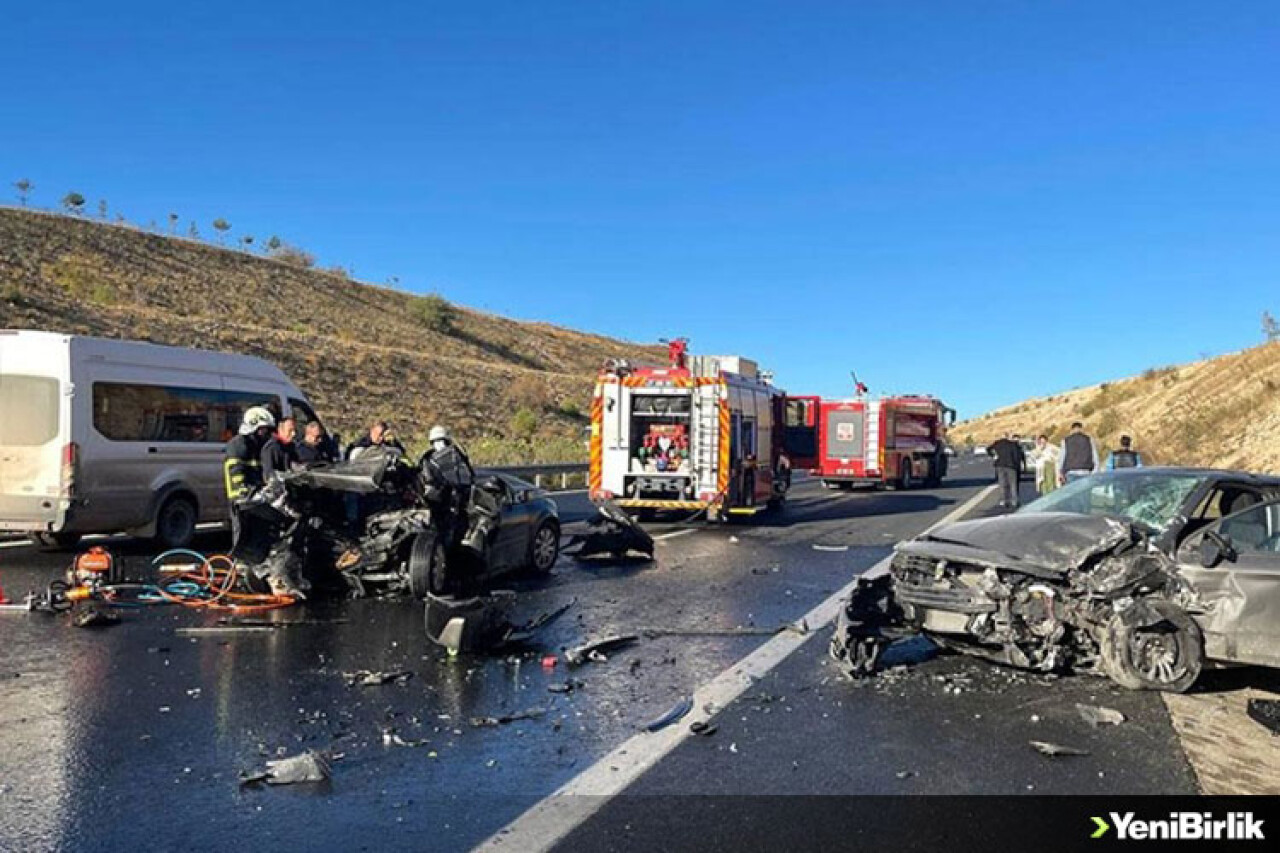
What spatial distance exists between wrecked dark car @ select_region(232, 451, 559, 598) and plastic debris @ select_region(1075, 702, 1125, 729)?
534 cm

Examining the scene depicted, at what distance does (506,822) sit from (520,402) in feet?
159

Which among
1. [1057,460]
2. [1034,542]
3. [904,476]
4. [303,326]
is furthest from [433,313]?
[1034,542]

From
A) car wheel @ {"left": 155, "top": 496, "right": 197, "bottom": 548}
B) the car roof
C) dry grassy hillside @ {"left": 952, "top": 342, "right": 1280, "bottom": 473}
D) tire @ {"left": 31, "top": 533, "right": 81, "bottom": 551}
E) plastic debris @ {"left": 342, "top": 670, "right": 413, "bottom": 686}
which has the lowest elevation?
plastic debris @ {"left": 342, "top": 670, "right": 413, "bottom": 686}

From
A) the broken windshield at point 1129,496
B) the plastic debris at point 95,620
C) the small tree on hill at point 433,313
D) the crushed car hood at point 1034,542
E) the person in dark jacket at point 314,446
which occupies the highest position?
the small tree on hill at point 433,313

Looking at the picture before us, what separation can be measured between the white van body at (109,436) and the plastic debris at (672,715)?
7.87 m

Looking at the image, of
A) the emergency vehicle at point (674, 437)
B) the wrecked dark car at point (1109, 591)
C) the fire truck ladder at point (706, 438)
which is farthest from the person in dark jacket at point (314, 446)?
the wrecked dark car at point (1109, 591)

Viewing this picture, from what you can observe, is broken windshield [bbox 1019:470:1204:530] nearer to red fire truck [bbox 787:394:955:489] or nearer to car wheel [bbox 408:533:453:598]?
car wheel [bbox 408:533:453:598]

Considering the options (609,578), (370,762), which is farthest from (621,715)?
(609,578)

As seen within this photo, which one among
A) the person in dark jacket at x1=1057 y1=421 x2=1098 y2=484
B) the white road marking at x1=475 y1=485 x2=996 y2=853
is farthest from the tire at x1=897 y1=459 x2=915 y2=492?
the white road marking at x1=475 y1=485 x2=996 y2=853

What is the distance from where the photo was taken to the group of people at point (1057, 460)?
1677 centimetres

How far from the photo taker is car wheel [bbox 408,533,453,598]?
8.80 metres

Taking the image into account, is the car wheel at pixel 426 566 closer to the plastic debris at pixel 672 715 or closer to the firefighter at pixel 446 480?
the firefighter at pixel 446 480

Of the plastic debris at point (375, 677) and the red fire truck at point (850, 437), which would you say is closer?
the plastic debris at point (375, 677)

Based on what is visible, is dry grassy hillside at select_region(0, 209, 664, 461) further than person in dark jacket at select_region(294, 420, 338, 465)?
Yes
